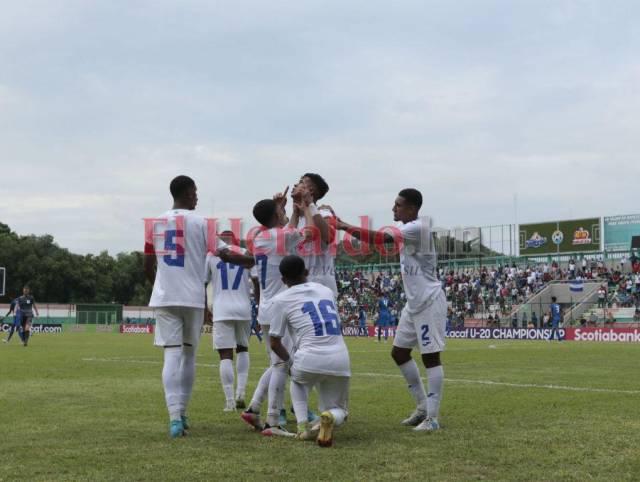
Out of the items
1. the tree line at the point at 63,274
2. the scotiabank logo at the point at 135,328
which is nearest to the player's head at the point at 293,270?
the scotiabank logo at the point at 135,328

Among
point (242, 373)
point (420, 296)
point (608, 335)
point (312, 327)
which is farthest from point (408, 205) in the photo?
point (608, 335)

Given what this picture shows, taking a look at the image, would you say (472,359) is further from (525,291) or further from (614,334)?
(525,291)

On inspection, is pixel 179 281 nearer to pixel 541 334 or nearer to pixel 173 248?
pixel 173 248

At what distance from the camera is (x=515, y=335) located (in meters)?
42.3

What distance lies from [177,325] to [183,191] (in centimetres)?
133

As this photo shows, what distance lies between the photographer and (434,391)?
7.88 metres

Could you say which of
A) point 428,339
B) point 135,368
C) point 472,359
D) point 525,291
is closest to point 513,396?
point 428,339

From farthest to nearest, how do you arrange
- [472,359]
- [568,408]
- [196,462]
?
[472,359]
[568,408]
[196,462]

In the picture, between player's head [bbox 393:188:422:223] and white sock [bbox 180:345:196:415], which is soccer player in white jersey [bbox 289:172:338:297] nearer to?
player's head [bbox 393:188:422:223]

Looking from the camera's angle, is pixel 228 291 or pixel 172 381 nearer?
pixel 172 381

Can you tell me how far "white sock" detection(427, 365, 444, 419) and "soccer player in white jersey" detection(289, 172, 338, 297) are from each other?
4.25 ft

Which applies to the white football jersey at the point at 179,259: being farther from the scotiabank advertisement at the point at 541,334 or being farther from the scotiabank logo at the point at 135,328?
the scotiabank logo at the point at 135,328

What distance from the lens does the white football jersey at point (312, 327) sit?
7020 mm

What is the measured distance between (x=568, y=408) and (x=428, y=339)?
2.27 meters
